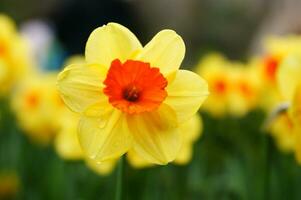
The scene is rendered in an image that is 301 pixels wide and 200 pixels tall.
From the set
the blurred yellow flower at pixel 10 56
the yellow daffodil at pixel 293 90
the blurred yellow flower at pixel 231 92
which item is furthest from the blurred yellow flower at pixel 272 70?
the blurred yellow flower at pixel 10 56

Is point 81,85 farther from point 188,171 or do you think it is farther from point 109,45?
point 188,171

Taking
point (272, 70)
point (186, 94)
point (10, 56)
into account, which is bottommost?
point (10, 56)

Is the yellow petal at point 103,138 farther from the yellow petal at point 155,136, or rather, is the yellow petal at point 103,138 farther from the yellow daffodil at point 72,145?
the yellow daffodil at point 72,145

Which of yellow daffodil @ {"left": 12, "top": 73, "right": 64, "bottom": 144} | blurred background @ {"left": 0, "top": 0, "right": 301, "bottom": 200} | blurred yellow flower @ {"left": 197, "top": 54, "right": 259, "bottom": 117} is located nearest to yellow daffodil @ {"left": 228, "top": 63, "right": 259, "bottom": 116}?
blurred yellow flower @ {"left": 197, "top": 54, "right": 259, "bottom": 117}

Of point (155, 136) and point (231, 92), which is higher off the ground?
point (155, 136)

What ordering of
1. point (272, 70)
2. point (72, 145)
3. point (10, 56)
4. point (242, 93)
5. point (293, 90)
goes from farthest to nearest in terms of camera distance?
Result: point (10, 56)
point (242, 93)
point (272, 70)
point (72, 145)
point (293, 90)

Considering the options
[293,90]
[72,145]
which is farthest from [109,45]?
[72,145]

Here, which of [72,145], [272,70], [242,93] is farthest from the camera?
[242,93]
